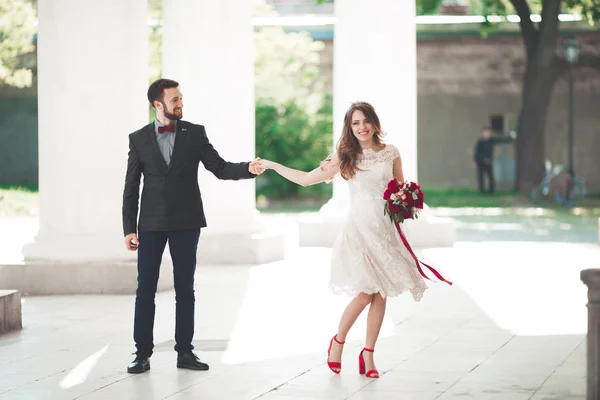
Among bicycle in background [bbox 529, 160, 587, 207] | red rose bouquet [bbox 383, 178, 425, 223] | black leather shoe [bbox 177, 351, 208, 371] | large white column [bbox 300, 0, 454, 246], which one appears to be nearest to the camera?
red rose bouquet [bbox 383, 178, 425, 223]

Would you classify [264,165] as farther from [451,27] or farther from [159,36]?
[451,27]

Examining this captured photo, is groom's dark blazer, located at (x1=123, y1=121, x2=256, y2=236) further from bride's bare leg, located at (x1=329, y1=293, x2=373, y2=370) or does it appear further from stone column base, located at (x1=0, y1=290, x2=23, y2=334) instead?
stone column base, located at (x1=0, y1=290, x2=23, y2=334)

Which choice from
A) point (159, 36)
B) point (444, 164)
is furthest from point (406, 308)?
point (444, 164)

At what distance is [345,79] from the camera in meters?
20.1

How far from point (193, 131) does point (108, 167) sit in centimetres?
518

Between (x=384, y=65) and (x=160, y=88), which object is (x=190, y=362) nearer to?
(x=160, y=88)

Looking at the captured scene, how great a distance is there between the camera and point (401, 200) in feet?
27.3

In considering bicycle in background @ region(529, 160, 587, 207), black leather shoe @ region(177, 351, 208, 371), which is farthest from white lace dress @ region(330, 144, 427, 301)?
bicycle in background @ region(529, 160, 587, 207)

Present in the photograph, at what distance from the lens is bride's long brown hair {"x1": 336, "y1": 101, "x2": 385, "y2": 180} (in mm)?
8602

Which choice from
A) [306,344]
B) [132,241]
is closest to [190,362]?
[132,241]

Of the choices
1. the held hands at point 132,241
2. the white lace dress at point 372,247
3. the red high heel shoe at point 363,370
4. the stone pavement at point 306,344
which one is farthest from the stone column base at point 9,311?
the red high heel shoe at point 363,370

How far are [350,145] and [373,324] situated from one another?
1.34m

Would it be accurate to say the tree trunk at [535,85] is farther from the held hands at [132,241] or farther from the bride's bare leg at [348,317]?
the held hands at [132,241]

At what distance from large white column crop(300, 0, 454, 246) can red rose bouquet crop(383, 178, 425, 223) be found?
1139 cm
